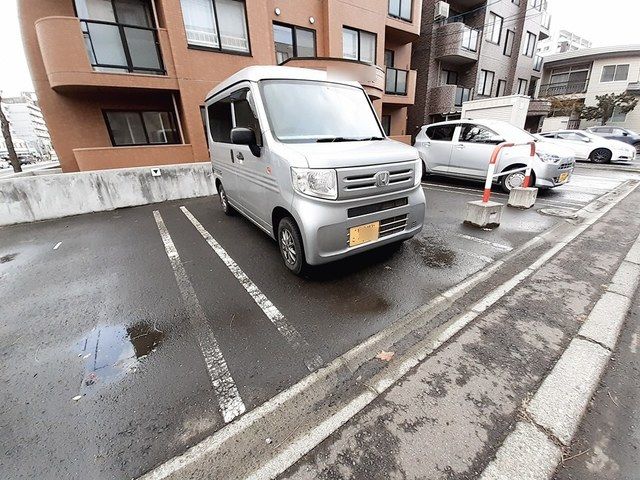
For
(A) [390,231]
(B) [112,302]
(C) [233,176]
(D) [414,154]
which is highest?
(D) [414,154]

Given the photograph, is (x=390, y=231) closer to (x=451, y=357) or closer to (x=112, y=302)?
(x=451, y=357)

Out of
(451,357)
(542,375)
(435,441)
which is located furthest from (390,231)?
(435,441)

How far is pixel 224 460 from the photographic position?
55.8 inches

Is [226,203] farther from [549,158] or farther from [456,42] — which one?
[456,42]

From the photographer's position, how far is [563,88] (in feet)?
78.5

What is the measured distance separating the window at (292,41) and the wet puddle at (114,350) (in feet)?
33.1

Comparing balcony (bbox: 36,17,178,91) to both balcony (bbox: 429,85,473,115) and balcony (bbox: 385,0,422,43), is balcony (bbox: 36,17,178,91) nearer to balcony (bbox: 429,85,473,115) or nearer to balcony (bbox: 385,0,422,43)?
balcony (bbox: 385,0,422,43)

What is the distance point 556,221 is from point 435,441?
4.96 metres

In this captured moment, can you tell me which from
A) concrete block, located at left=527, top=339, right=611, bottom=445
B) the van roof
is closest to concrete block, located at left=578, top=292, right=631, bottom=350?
concrete block, located at left=527, top=339, right=611, bottom=445

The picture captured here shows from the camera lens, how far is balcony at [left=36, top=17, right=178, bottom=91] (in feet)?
21.6

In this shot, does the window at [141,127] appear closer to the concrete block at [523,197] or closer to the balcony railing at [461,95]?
the concrete block at [523,197]

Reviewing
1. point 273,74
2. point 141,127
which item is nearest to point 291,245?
point 273,74

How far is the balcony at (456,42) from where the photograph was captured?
46.1 ft

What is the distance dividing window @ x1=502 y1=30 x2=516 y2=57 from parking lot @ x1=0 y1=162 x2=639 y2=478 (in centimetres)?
1868
